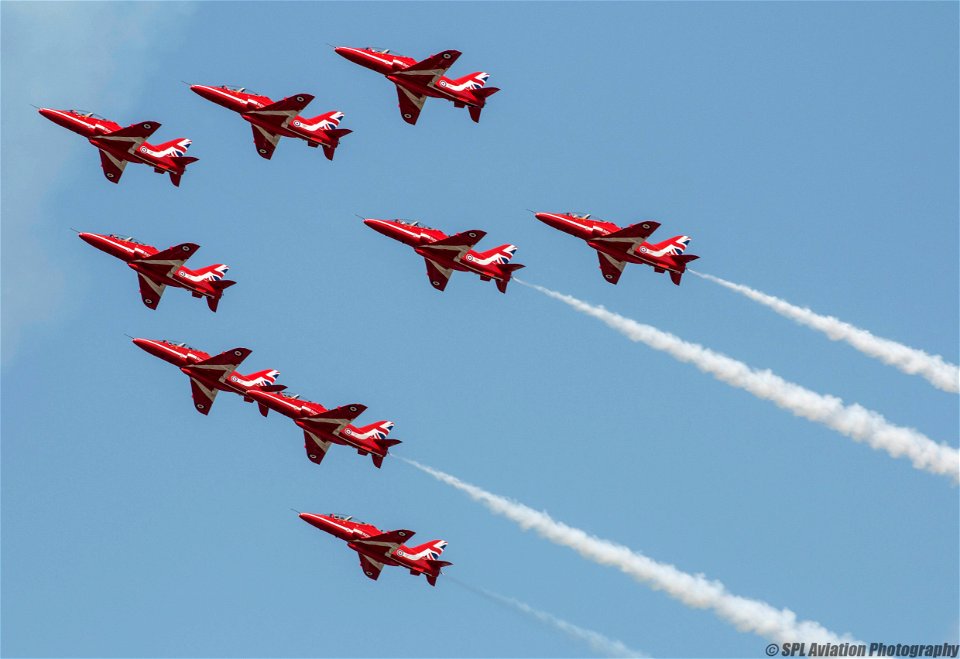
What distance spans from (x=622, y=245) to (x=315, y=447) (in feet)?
71.7

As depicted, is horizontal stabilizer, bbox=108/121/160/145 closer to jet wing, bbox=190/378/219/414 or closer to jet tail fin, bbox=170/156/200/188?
jet tail fin, bbox=170/156/200/188

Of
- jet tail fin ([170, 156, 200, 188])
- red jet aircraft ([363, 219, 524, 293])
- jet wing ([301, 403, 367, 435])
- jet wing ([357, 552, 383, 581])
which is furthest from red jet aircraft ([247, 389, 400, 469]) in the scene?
jet tail fin ([170, 156, 200, 188])

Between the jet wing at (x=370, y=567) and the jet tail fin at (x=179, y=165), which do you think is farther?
the jet tail fin at (x=179, y=165)

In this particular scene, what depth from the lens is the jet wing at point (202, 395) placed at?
110125 millimetres

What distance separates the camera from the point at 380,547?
356ft

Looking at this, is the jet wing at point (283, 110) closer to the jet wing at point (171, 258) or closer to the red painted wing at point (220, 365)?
the jet wing at point (171, 258)

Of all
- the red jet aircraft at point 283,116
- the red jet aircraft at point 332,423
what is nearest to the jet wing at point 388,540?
the red jet aircraft at point 332,423

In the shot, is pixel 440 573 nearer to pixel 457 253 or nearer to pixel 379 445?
pixel 379 445

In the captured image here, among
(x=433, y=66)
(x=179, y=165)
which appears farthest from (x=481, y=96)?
(x=179, y=165)

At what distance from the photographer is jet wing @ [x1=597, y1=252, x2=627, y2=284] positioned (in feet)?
365

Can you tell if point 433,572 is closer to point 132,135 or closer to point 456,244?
point 456,244

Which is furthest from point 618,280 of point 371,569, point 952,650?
point 952,650

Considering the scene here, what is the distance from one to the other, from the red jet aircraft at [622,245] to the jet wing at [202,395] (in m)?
22.3

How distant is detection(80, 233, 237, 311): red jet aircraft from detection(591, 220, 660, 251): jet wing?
2239 centimetres
